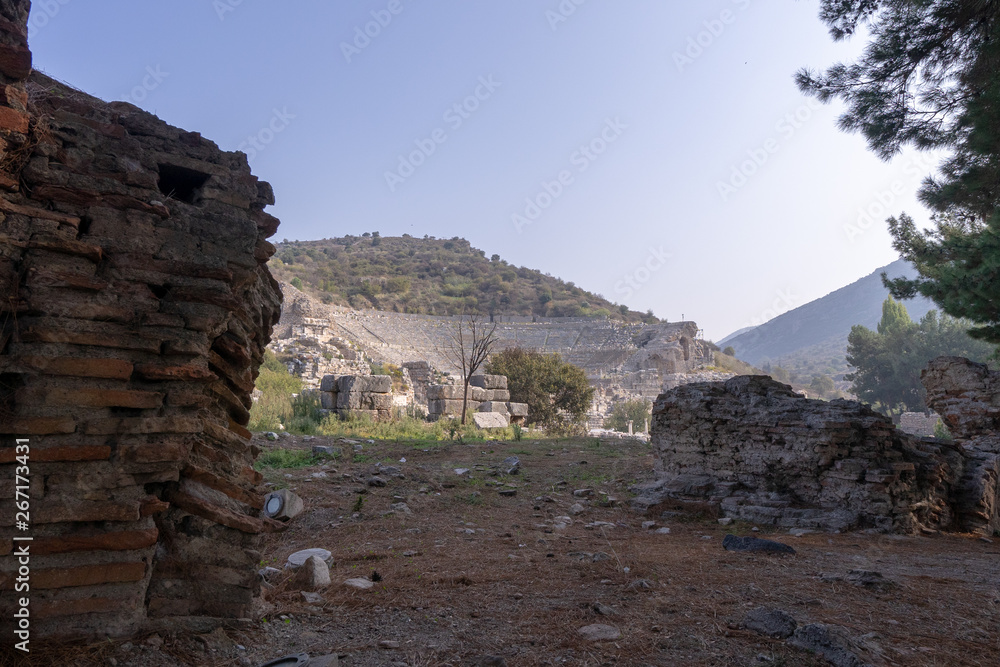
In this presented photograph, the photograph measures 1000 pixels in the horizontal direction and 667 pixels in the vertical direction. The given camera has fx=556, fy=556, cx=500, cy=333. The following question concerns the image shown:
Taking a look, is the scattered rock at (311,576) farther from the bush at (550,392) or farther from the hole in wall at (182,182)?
the bush at (550,392)

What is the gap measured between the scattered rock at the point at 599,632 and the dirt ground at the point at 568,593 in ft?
0.15

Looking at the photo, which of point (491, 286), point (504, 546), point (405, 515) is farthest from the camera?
point (491, 286)


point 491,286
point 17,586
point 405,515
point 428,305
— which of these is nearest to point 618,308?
point 491,286

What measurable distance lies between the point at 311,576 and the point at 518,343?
3853cm

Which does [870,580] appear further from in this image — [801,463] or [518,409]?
[518,409]

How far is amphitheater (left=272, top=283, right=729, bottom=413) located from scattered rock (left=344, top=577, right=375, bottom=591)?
68.1 feet

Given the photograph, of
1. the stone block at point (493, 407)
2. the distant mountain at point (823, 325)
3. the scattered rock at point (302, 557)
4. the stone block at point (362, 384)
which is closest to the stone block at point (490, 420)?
the stone block at point (493, 407)

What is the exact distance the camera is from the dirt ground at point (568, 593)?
2537mm

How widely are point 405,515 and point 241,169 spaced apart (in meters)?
4.27

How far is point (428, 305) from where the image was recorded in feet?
183

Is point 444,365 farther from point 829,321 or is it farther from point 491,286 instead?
point 829,321

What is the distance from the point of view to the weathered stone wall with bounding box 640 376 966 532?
20.3 ft

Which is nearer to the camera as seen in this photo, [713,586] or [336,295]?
[713,586]

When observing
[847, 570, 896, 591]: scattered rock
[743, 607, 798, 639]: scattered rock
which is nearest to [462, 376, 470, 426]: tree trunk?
[847, 570, 896, 591]: scattered rock
